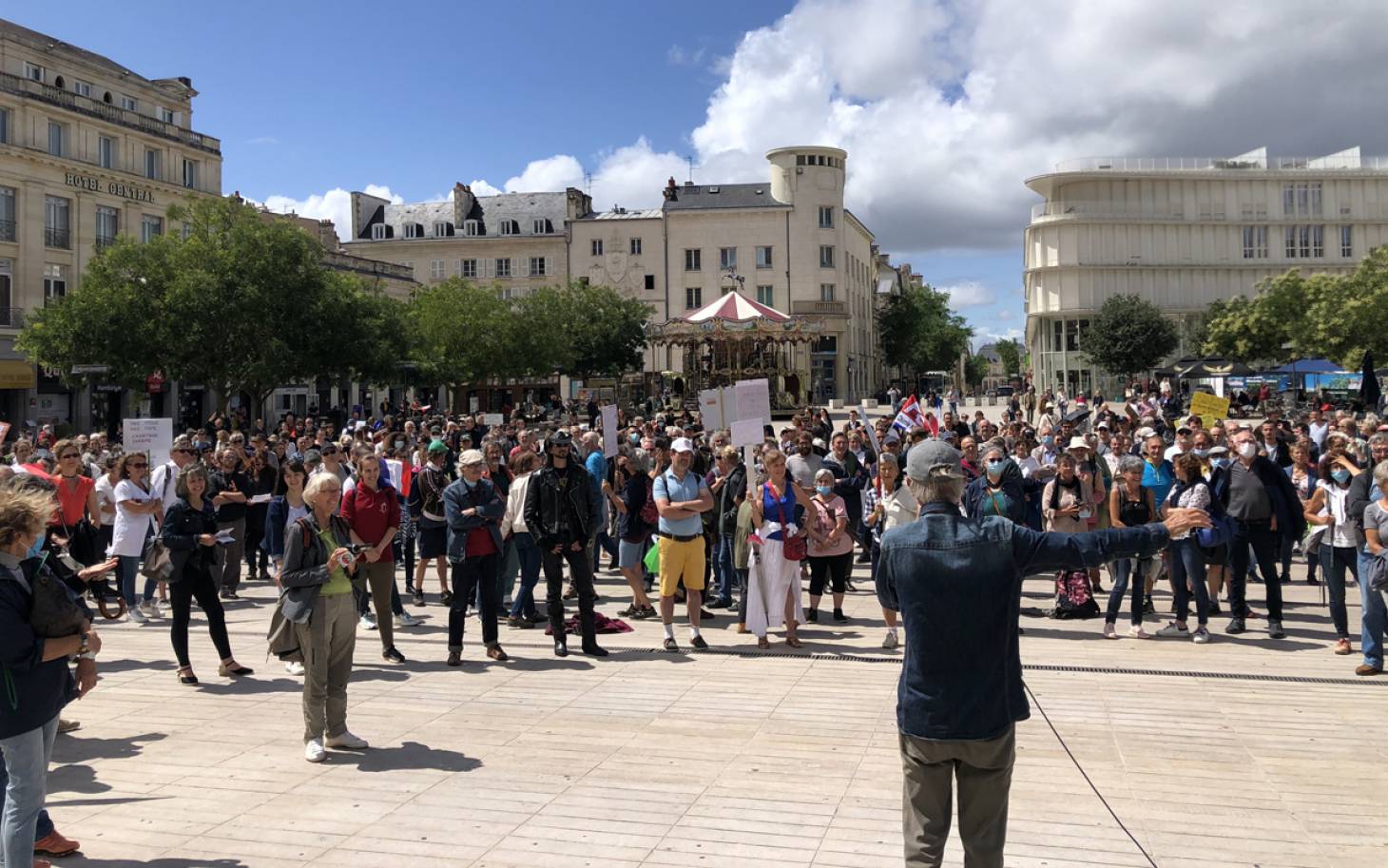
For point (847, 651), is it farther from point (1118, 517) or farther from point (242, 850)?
point (242, 850)

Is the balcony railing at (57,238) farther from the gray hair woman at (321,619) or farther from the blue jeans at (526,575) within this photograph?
the gray hair woman at (321,619)

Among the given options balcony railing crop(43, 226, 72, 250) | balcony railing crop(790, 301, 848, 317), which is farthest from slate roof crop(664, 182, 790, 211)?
balcony railing crop(43, 226, 72, 250)

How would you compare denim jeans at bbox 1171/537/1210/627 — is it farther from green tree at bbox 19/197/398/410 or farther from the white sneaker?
green tree at bbox 19/197/398/410

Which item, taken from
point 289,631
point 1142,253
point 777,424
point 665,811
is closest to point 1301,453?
point 665,811

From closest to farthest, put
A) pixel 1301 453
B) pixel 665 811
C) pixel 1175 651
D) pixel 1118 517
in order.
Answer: pixel 665 811 → pixel 1175 651 → pixel 1118 517 → pixel 1301 453

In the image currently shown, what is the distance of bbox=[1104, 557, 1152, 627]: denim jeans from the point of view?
Result: 32.5 feet

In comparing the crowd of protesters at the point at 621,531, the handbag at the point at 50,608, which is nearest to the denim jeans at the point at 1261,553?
the crowd of protesters at the point at 621,531

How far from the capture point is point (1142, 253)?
247ft

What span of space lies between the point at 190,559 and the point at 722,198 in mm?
67126

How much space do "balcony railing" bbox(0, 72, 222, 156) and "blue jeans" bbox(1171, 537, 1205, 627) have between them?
42476 millimetres

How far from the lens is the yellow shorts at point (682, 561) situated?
9.80m

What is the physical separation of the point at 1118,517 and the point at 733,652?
3.86 m

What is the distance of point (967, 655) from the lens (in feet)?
12.8

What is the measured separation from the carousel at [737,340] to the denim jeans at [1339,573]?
27.2 m
